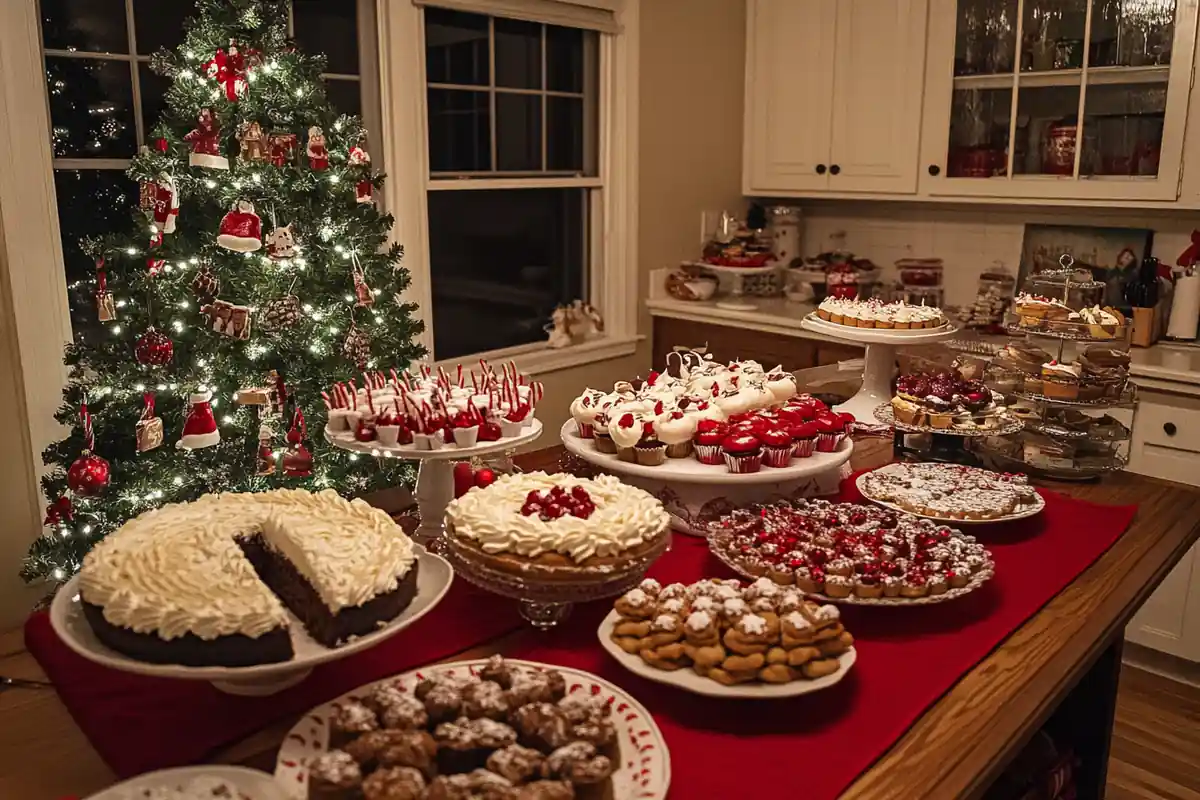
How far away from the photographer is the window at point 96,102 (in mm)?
2736

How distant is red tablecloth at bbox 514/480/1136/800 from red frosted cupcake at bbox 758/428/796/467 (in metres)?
0.19

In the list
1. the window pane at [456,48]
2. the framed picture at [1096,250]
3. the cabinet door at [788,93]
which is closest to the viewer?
the window pane at [456,48]

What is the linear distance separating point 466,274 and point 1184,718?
2928mm

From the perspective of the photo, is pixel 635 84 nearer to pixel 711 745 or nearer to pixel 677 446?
pixel 677 446

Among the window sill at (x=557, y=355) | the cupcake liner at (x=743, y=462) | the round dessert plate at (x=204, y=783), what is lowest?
the window sill at (x=557, y=355)

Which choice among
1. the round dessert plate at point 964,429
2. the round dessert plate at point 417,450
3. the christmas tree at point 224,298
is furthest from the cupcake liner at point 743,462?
the christmas tree at point 224,298

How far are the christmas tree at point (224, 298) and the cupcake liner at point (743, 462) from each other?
44.9 inches

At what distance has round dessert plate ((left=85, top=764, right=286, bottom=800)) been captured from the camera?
938 millimetres

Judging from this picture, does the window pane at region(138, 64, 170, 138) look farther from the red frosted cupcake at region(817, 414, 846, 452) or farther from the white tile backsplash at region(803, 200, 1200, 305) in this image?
the white tile backsplash at region(803, 200, 1200, 305)

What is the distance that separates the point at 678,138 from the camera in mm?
4316

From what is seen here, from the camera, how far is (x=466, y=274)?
3.91 metres

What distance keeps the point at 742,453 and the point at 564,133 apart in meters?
2.76

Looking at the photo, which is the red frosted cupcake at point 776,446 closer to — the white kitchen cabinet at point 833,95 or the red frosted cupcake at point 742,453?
the red frosted cupcake at point 742,453

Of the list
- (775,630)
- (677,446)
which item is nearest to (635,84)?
(677,446)
